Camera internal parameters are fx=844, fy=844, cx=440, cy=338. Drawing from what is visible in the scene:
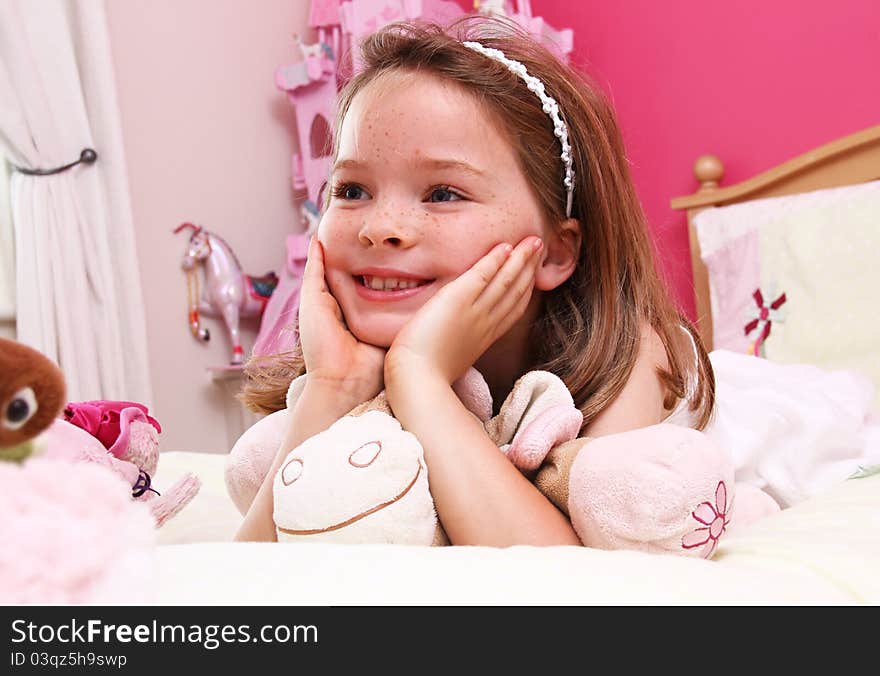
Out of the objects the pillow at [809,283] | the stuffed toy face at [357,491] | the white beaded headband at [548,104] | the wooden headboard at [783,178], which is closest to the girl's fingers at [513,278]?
the white beaded headband at [548,104]

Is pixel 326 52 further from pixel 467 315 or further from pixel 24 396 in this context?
pixel 24 396

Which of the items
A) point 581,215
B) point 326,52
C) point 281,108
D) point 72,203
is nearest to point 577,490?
point 581,215

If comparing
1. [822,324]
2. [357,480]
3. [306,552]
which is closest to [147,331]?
[822,324]

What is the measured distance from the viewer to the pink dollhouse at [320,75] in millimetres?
2555

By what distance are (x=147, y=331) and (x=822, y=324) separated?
1.84 metres

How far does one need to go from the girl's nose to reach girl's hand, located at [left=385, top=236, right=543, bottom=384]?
60 millimetres

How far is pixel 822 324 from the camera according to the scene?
5.68 ft

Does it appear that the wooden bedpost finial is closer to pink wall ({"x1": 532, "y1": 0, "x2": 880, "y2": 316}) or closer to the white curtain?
pink wall ({"x1": 532, "y1": 0, "x2": 880, "y2": 316})

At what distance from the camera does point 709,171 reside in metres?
2.38

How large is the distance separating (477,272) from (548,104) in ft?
0.86

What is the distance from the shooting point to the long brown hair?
0.92m

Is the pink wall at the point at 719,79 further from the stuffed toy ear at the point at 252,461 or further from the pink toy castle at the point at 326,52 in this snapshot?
the stuffed toy ear at the point at 252,461

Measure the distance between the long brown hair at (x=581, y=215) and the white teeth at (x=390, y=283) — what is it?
19cm

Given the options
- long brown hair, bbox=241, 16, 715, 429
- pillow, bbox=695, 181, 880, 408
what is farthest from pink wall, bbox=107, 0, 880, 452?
long brown hair, bbox=241, 16, 715, 429
